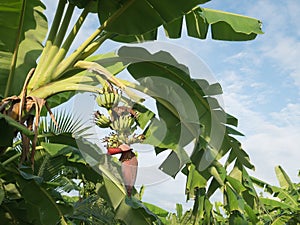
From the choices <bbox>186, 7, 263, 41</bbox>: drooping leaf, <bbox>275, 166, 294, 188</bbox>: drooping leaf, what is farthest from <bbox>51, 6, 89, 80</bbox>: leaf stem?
<bbox>275, 166, 294, 188</bbox>: drooping leaf

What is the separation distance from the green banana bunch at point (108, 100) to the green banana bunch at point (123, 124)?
0.08 meters

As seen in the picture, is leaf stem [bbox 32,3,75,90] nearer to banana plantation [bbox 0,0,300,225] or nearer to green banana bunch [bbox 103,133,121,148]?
banana plantation [bbox 0,0,300,225]

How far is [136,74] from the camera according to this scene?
92.2 inches

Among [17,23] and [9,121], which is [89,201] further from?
[9,121]

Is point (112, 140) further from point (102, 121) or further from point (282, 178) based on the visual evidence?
point (282, 178)

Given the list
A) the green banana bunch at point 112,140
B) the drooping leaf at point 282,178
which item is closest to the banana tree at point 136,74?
the green banana bunch at point 112,140

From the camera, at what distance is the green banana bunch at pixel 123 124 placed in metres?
1.38

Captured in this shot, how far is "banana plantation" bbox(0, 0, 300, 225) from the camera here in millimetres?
1780

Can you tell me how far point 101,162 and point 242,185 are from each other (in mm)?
800

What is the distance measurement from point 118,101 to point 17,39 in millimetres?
747

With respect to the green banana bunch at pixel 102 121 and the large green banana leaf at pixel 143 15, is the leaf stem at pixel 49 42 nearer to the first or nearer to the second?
the large green banana leaf at pixel 143 15

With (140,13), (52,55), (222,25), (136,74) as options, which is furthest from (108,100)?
(222,25)

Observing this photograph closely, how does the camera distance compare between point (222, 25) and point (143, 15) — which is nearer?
point (143, 15)

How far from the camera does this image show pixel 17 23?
1990mm
